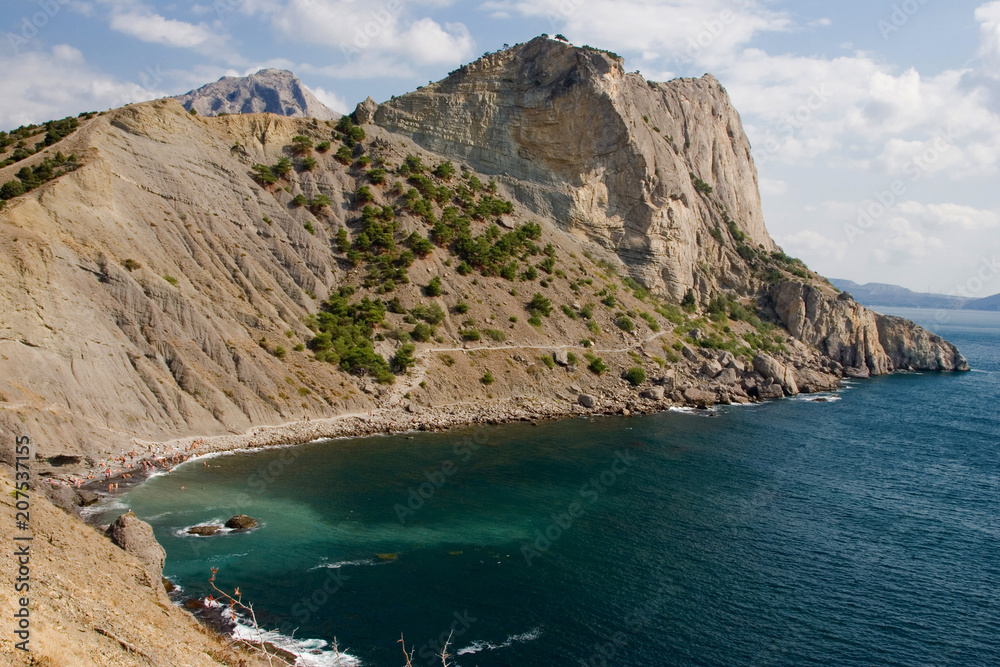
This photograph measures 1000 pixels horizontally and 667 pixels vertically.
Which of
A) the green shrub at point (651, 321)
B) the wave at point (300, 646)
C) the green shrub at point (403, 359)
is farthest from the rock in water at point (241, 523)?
the green shrub at point (651, 321)

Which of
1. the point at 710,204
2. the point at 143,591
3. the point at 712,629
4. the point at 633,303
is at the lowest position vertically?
the point at 712,629

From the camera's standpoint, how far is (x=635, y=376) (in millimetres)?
64062

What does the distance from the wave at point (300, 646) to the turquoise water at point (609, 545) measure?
68 cm

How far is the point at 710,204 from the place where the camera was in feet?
312

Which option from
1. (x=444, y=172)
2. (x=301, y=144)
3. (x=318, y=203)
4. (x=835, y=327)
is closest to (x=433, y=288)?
(x=318, y=203)

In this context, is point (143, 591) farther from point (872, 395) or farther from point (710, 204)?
→ point (710, 204)

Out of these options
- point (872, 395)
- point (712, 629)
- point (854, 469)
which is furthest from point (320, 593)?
point (872, 395)

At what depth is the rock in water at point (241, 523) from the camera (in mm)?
31719

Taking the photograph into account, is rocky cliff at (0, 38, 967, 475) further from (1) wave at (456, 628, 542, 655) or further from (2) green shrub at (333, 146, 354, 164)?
(1) wave at (456, 628, 542, 655)

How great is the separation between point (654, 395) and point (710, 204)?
4272cm

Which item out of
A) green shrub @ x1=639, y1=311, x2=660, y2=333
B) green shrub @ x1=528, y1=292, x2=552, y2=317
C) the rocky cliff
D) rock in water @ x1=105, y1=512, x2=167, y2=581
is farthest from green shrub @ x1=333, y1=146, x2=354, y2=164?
rock in water @ x1=105, y1=512, x2=167, y2=581

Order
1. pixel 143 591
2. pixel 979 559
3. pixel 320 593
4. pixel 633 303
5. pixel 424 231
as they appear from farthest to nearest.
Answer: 1. pixel 633 303
2. pixel 424 231
3. pixel 979 559
4. pixel 320 593
5. pixel 143 591

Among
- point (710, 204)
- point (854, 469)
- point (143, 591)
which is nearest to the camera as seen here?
point (143, 591)

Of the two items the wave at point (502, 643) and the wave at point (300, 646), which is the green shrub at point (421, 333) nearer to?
the wave at point (300, 646)
